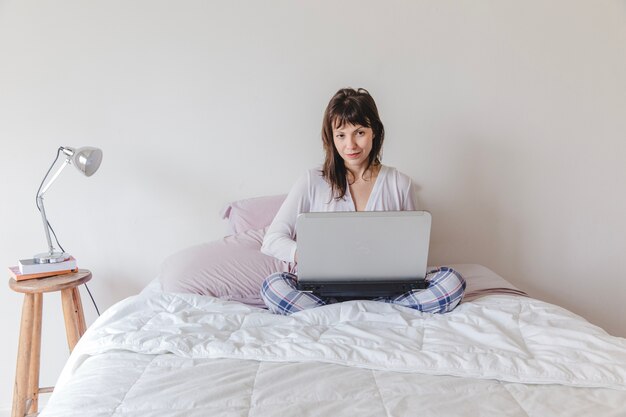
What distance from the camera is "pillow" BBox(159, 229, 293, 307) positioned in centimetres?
169

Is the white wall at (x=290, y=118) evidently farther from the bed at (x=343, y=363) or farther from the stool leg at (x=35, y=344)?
the bed at (x=343, y=363)

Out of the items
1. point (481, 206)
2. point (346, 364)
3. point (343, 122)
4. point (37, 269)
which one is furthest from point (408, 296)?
point (37, 269)

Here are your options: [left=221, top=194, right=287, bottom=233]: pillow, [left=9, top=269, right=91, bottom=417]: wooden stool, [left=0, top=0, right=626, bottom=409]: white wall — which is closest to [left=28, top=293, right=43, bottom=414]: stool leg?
[left=9, top=269, right=91, bottom=417]: wooden stool

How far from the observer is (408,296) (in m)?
1.52

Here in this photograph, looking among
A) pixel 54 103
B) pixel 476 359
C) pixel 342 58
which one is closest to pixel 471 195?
pixel 342 58

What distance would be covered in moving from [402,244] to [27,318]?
1263 mm

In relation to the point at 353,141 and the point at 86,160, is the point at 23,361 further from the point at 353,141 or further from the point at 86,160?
the point at 353,141

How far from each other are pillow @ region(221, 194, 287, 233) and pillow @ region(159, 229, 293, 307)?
4.5 inches

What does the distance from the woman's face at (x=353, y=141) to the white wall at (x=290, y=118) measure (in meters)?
0.41

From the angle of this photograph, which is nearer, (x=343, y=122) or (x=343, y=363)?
(x=343, y=363)

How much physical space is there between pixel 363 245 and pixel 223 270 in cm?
55

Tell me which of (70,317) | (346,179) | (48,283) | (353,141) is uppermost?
(353,141)

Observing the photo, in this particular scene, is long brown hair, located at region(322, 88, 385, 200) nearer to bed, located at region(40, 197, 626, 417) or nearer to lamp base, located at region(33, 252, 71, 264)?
bed, located at region(40, 197, 626, 417)

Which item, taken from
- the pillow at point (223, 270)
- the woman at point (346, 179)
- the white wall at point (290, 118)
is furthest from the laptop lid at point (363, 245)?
the white wall at point (290, 118)
